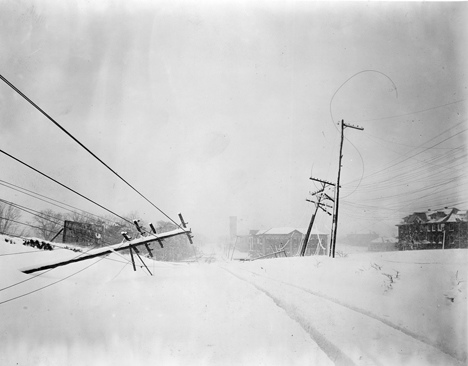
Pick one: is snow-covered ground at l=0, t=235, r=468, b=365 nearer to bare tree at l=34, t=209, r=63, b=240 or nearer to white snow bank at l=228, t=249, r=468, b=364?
white snow bank at l=228, t=249, r=468, b=364

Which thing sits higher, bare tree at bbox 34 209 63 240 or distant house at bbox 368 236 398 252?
bare tree at bbox 34 209 63 240

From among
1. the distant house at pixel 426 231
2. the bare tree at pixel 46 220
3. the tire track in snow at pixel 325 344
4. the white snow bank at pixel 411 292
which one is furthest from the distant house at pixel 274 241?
the tire track in snow at pixel 325 344

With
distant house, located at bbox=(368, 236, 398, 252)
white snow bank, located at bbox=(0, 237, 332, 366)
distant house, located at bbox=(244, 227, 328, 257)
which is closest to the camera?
white snow bank, located at bbox=(0, 237, 332, 366)

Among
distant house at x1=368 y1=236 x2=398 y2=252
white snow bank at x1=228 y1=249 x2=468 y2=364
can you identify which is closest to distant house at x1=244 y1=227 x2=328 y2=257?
distant house at x1=368 y1=236 x2=398 y2=252

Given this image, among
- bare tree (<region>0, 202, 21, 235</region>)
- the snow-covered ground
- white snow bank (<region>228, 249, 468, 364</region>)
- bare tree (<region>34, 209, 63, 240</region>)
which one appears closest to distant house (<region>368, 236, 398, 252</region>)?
white snow bank (<region>228, 249, 468, 364</region>)

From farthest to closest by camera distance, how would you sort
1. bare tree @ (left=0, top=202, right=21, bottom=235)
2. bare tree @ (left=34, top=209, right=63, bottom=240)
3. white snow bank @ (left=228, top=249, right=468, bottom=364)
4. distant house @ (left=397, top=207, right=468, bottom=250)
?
distant house @ (left=397, top=207, right=468, bottom=250)
bare tree @ (left=0, top=202, right=21, bottom=235)
bare tree @ (left=34, top=209, right=63, bottom=240)
white snow bank @ (left=228, top=249, right=468, bottom=364)

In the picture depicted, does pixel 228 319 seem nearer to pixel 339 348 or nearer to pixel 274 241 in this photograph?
pixel 339 348

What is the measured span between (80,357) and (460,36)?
862cm

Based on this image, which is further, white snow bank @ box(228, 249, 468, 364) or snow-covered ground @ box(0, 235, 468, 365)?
white snow bank @ box(228, 249, 468, 364)

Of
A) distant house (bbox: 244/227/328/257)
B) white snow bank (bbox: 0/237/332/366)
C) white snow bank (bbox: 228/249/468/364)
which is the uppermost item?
white snow bank (bbox: 228/249/468/364)

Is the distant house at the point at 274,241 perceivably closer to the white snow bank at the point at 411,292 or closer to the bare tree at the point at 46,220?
the bare tree at the point at 46,220

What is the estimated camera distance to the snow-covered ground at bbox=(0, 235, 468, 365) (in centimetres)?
349

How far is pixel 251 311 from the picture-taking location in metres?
4.04

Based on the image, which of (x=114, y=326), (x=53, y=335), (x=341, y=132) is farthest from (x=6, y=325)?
(x=341, y=132)
